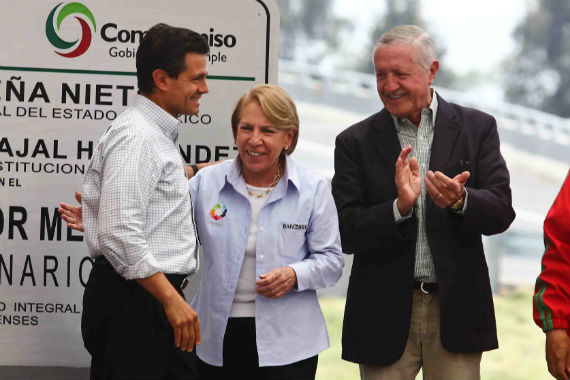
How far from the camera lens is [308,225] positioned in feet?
8.89

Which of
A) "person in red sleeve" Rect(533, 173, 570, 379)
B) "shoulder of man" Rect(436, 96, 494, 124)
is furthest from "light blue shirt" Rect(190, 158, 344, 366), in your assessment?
"person in red sleeve" Rect(533, 173, 570, 379)

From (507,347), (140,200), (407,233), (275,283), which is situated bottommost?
(507,347)

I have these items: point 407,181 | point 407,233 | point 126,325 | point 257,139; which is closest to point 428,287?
point 407,233

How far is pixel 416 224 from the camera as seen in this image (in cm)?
283

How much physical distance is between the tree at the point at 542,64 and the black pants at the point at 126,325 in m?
11.8

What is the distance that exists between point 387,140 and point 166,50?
0.77 meters

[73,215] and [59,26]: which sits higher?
[59,26]

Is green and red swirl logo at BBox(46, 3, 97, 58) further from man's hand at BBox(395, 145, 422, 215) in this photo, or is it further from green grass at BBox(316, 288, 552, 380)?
green grass at BBox(316, 288, 552, 380)

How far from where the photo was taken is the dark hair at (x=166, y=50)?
257cm

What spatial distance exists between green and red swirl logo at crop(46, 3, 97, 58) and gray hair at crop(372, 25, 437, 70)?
1.11 meters

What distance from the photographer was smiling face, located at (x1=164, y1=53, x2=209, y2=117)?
102 inches

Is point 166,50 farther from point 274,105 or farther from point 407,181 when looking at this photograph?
point 407,181

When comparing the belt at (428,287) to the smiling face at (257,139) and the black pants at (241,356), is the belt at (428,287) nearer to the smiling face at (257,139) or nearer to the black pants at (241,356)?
the black pants at (241,356)

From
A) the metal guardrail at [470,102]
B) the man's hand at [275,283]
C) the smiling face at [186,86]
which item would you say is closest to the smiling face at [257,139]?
the smiling face at [186,86]
